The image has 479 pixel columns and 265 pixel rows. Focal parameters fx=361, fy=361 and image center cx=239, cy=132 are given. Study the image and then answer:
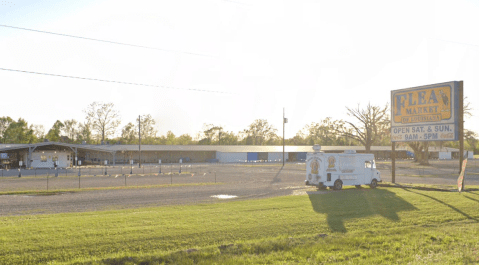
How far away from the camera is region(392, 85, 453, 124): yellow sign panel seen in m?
23.2

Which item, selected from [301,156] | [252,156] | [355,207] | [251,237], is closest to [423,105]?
[355,207]

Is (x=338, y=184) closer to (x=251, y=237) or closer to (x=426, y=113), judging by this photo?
(x=426, y=113)

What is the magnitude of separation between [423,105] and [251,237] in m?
19.2

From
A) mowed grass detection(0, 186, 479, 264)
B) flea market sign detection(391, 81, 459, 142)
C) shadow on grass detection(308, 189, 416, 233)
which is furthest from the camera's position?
flea market sign detection(391, 81, 459, 142)

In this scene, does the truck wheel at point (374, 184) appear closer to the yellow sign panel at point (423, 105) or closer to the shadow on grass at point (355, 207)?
the yellow sign panel at point (423, 105)

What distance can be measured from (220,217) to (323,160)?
12922 mm

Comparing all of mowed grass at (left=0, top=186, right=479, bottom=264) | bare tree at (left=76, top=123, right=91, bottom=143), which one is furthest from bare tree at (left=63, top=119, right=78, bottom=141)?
mowed grass at (left=0, top=186, right=479, bottom=264)

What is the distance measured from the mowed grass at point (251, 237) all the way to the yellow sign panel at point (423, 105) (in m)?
11.0

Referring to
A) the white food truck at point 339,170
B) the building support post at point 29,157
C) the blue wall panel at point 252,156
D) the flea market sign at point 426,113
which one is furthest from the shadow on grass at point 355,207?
the blue wall panel at point 252,156

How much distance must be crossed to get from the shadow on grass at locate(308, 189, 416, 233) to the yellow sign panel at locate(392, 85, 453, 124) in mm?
8823

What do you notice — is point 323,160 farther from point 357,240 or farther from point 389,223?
point 357,240

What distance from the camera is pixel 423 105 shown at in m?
24.4

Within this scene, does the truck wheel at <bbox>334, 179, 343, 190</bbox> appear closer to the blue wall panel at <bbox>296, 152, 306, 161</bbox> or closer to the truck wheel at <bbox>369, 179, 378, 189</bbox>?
the truck wheel at <bbox>369, 179, 378, 189</bbox>

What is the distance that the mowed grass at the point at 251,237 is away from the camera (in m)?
8.46
